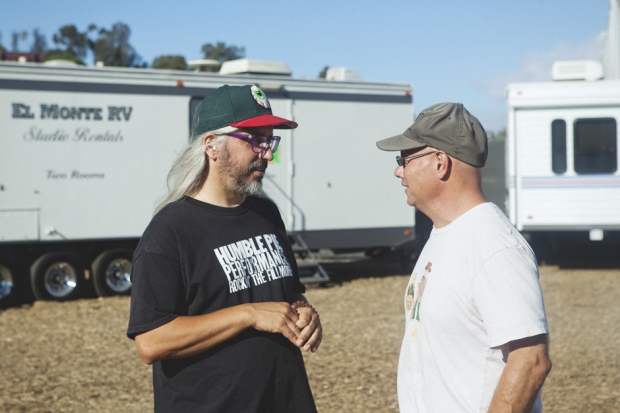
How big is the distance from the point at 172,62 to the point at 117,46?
8.58 meters

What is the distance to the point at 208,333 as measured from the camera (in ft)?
7.61

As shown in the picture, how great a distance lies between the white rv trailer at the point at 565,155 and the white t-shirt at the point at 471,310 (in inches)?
435

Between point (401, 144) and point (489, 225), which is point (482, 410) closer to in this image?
point (489, 225)

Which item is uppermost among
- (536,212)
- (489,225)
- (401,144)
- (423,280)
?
(401,144)

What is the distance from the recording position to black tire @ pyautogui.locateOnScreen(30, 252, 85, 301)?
32.9ft

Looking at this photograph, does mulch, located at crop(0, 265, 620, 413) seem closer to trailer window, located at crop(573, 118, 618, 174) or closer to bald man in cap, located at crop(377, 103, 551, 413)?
trailer window, located at crop(573, 118, 618, 174)

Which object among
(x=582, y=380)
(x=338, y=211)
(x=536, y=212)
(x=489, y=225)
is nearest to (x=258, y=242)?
(x=489, y=225)

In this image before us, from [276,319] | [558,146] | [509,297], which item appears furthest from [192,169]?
[558,146]

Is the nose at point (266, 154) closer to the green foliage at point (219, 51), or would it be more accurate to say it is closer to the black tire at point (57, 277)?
the black tire at point (57, 277)

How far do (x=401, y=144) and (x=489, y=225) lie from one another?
16.1 inches

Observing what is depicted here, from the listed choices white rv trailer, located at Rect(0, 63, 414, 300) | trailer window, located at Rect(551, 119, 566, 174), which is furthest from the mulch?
trailer window, located at Rect(551, 119, 566, 174)

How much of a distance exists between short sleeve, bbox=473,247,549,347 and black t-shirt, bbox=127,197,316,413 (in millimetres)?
803

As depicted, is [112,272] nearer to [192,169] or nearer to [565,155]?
[565,155]

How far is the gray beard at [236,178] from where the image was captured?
102 inches
